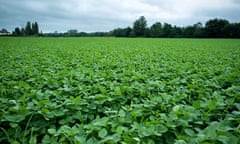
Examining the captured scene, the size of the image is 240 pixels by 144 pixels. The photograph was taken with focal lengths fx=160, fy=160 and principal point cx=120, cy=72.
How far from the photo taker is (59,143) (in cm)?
117

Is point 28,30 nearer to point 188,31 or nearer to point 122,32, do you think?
point 122,32

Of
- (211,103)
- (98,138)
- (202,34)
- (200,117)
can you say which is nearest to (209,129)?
(200,117)

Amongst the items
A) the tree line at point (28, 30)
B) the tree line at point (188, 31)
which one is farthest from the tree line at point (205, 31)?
the tree line at point (28, 30)

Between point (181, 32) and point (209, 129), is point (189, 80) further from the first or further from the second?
point (181, 32)

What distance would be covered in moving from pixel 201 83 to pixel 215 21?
67495 millimetres

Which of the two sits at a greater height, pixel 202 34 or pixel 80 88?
pixel 202 34

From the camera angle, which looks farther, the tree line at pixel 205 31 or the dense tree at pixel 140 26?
the dense tree at pixel 140 26

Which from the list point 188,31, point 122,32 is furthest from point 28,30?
point 188,31

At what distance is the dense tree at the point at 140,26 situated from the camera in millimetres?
67875

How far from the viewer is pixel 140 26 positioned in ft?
248

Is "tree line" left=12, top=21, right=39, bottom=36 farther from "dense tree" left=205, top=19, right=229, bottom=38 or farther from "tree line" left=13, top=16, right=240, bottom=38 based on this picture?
"dense tree" left=205, top=19, right=229, bottom=38

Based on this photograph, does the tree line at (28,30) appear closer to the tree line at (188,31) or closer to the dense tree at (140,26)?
the tree line at (188,31)

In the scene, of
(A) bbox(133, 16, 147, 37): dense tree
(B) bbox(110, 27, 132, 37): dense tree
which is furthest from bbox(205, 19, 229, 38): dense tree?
(B) bbox(110, 27, 132, 37): dense tree

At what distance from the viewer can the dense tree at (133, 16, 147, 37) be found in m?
67.9
